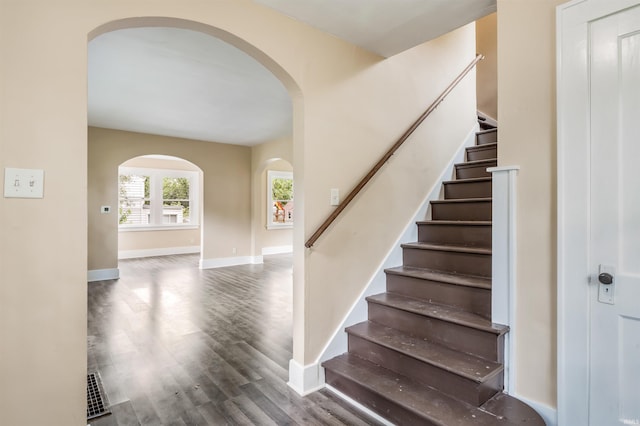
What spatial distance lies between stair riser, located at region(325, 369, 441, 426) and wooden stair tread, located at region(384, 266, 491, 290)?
889 millimetres

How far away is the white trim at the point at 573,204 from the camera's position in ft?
5.02

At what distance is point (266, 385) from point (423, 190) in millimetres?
2160

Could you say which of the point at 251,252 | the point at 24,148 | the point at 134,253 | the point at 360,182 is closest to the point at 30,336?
the point at 24,148

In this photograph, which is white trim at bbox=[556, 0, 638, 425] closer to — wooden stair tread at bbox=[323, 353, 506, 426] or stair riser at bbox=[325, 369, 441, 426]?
wooden stair tread at bbox=[323, 353, 506, 426]

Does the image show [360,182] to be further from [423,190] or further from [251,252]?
[251,252]

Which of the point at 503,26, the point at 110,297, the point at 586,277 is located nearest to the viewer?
the point at 586,277

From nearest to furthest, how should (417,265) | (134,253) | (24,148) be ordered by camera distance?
(24,148) < (417,265) < (134,253)

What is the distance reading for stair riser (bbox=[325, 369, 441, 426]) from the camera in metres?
1.75

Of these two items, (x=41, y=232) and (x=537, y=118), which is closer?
(x=41, y=232)

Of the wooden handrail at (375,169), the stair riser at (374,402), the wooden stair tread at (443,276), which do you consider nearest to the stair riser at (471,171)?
the wooden handrail at (375,169)

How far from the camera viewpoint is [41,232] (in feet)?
4.73

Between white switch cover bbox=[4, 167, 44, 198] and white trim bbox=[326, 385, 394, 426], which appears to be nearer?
white switch cover bbox=[4, 167, 44, 198]

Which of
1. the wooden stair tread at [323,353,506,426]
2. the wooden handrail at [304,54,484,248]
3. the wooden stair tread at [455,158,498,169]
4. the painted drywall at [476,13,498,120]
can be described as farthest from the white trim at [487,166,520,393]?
the painted drywall at [476,13,498,120]

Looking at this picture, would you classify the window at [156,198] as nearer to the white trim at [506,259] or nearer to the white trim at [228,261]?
the white trim at [228,261]
